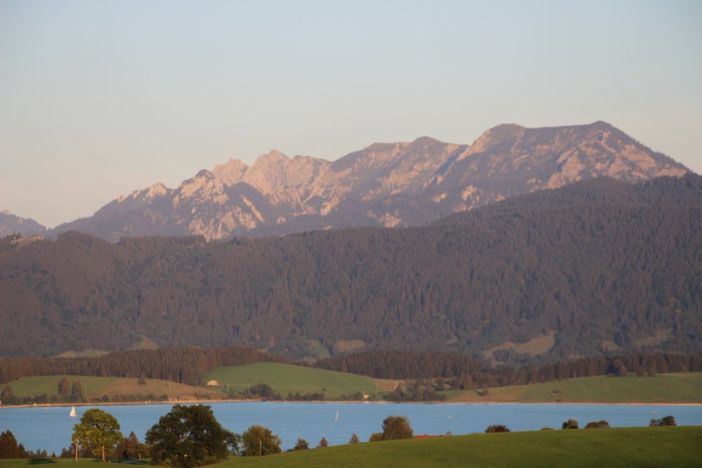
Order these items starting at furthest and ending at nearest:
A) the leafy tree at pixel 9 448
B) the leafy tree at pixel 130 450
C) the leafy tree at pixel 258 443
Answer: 1. the leafy tree at pixel 9 448
2. the leafy tree at pixel 258 443
3. the leafy tree at pixel 130 450

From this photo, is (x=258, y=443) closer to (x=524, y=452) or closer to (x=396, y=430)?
(x=396, y=430)

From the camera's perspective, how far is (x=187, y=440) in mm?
163500

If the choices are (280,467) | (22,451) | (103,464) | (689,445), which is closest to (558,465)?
(689,445)

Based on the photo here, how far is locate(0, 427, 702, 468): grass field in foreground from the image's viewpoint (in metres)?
137

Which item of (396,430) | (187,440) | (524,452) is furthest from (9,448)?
(524,452)

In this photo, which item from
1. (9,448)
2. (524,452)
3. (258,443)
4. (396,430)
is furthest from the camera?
(396,430)

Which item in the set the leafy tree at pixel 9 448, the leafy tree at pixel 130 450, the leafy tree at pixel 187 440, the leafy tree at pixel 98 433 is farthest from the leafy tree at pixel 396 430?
the leafy tree at pixel 9 448

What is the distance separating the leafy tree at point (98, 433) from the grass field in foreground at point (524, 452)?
716 inches

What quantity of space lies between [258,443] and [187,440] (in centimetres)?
1676

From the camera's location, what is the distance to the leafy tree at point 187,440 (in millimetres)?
160750

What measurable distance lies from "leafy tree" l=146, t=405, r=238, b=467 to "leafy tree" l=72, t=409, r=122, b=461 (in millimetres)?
11256

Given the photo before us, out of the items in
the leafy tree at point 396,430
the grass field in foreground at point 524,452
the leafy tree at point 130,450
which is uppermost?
the leafy tree at point 396,430

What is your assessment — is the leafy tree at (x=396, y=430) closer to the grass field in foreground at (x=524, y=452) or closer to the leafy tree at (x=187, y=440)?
the leafy tree at (x=187, y=440)

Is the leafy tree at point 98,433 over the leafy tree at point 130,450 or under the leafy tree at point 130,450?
over
